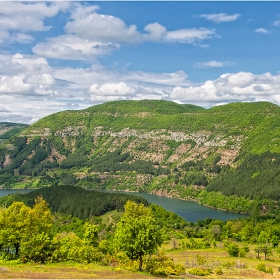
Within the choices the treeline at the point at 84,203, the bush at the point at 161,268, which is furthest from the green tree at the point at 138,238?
the treeline at the point at 84,203

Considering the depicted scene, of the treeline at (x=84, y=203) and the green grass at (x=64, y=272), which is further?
the treeline at (x=84, y=203)

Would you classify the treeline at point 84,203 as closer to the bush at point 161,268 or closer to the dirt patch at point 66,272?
the bush at point 161,268

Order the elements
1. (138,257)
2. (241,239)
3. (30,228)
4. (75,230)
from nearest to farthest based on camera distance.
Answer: (138,257) → (30,228) → (241,239) → (75,230)

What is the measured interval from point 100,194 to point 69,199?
16.9 meters

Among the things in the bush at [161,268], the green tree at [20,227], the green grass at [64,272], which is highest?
the green tree at [20,227]

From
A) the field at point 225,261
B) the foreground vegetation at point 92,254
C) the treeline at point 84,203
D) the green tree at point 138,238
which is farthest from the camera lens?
the treeline at point 84,203

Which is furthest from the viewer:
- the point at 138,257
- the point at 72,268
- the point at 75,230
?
the point at 75,230

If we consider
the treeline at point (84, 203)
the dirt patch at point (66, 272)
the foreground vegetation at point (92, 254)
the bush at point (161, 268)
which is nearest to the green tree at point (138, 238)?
the foreground vegetation at point (92, 254)

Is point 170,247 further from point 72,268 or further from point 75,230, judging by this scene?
point 72,268

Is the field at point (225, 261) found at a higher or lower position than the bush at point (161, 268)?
lower

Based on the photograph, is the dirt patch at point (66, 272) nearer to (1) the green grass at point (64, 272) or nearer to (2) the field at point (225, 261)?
(1) the green grass at point (64, 272)

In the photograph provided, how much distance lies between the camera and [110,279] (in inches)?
1898

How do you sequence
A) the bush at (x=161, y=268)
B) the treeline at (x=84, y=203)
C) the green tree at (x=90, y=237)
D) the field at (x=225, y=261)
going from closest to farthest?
1. the bush at (x=161, y=268)
2. the field at (x=225, y=261)
3. the green tree at (x=90, y=237)
4. the treeline at (x=84, y=203)

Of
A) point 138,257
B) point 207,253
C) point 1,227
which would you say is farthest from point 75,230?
point 138,257
